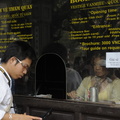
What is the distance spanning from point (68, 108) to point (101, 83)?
0.58 m

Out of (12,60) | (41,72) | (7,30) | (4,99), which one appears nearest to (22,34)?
(7,30)

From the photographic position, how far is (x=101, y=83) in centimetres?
379

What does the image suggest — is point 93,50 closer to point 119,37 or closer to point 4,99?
point 119,37

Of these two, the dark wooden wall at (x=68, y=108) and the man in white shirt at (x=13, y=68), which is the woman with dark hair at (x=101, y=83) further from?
the man in white shirt at (x=13, y=68)

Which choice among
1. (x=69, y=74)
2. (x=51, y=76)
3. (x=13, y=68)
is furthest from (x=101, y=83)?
(x=13, y=68)

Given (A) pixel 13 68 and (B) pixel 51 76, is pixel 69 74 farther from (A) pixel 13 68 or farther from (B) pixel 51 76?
(A) pixel 13 68

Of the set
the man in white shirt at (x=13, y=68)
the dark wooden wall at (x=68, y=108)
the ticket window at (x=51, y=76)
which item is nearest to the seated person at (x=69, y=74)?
the ticket window at (x=51, y=76)

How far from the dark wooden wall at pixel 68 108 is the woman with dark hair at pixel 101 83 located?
133 mm

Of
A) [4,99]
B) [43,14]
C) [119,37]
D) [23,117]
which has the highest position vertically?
[43,14]

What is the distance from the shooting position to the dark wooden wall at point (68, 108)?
A: 3.59m

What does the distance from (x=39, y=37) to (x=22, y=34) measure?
36cm

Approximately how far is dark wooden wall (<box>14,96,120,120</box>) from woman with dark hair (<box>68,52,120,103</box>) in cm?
13

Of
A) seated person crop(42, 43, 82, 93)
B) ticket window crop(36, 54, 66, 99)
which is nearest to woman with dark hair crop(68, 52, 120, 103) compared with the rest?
seated person crop(42, 43, 82, 93)

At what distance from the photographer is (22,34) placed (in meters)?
4.47
